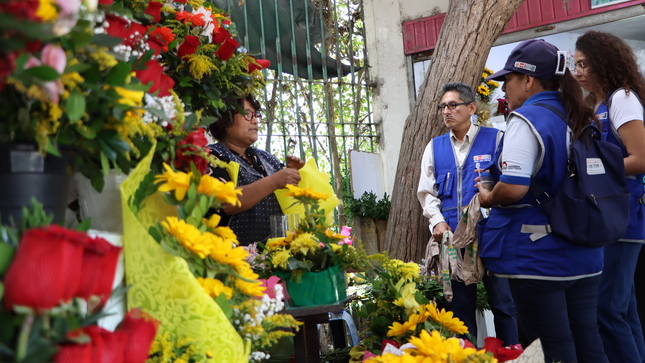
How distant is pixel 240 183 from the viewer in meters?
2.37

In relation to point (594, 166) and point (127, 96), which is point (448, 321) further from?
point (127, 96)

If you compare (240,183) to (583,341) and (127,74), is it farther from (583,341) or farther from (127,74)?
(127,74)

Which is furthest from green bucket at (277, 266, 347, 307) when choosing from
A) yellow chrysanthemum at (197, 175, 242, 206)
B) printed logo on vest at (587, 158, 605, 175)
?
printed logo on vest at (587, 158, 605, 175)

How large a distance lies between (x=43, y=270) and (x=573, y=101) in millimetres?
1909

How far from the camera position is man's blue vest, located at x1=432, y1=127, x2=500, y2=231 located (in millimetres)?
3285

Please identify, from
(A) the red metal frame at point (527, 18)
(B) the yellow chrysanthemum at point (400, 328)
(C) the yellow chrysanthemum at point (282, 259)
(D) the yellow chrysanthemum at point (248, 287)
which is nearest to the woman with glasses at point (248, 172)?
(C) the yellow chrysanthemum at point (282, 259)

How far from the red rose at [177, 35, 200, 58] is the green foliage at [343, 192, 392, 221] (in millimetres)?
3593

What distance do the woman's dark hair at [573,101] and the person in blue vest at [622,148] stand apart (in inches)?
11.4

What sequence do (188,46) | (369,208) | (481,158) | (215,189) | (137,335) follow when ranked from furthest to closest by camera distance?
(369,208)
(481,158)
(188,46)
(215,189)
(137,335)

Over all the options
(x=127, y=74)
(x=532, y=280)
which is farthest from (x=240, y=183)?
(x=127, y=74)

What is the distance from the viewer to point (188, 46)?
4.73ft

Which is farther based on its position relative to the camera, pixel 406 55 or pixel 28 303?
pixel 406 55

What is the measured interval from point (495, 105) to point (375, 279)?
3054 mm

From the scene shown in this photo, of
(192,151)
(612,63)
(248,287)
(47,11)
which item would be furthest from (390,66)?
(47,11)
